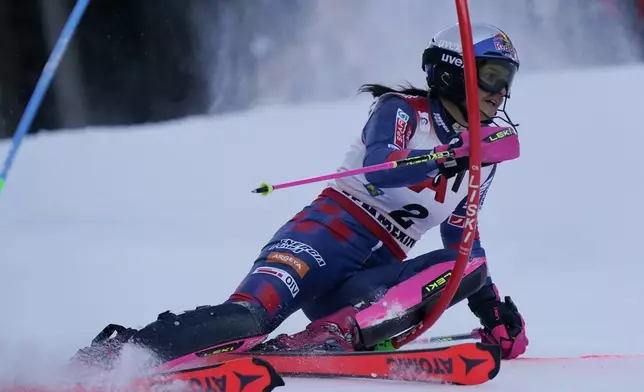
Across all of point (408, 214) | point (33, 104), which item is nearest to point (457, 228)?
point (408, 214)

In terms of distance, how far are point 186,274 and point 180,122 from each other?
3.35m

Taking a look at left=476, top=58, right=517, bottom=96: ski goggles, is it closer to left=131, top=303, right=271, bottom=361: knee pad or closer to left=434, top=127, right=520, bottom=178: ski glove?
left=434, top=127, right=520, bottom=178: ski glove

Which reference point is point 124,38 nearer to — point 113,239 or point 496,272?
point 113,239

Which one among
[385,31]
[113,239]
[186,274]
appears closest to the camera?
[186,274]

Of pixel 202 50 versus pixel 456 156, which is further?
pixel 202 50

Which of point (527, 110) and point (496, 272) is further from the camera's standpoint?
point (527, 110)

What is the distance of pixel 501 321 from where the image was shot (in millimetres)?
3732

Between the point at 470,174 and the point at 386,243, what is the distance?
0.75 meters

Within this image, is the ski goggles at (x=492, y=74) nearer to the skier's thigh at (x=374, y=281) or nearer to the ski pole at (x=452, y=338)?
the skier's thigh at (x=374, y=281)

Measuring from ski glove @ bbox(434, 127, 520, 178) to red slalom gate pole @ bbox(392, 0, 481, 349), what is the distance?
7cm

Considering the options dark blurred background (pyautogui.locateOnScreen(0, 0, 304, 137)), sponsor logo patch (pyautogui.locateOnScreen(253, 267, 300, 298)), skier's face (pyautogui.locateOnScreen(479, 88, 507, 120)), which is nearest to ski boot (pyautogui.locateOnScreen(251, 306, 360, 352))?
sponsor logo patch (pyautogui.locateOnScreen(253, 267, 300, 298))

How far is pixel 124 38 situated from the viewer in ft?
27.7

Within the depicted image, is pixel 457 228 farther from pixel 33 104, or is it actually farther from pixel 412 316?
pixel 33 104

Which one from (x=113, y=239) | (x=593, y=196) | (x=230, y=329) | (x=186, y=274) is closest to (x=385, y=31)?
(x=593, y=196)
